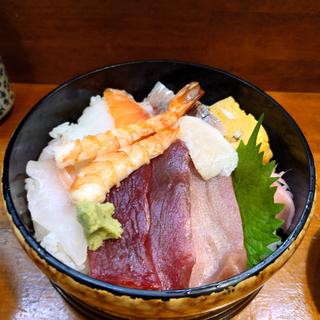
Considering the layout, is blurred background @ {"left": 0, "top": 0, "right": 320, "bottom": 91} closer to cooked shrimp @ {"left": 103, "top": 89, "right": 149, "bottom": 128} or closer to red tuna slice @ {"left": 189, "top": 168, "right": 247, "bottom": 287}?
cooked shrimp @ {"left": 103, "top": 89, "right": 149, "bottom": 128}

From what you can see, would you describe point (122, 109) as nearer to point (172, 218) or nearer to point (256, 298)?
point (172, 218)

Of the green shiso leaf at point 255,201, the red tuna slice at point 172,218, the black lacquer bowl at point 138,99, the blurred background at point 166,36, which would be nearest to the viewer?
the black lacquer bowl at point 138,99

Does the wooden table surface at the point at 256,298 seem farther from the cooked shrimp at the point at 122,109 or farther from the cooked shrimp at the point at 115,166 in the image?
the cooked shrimp at the point at 122,109

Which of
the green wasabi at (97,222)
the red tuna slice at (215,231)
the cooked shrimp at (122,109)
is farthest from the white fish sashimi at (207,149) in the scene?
the green wasabi at (97,222)

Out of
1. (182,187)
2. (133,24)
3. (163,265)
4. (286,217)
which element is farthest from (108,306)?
(133,24)

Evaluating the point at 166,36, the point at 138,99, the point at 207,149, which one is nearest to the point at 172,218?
the point at 207,149

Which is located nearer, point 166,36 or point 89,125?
point 89,125
